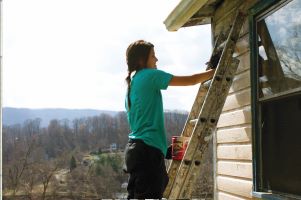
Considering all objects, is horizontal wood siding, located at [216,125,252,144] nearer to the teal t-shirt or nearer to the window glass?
the window glass

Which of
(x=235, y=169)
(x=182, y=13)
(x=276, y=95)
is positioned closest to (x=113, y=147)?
(x=182, y=13)

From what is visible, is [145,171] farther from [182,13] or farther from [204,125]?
[182,13]

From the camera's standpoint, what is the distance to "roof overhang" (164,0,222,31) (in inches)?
173

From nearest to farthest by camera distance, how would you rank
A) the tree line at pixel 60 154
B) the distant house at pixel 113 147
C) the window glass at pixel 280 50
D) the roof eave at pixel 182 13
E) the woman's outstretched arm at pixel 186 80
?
the window glass at pixel 280 50 < the woman's outstretched arm at pixel 186 80 < the roof eave at pixel 182 13 < the tree line at pixel 60 154 < the distant house at pixel 113 147

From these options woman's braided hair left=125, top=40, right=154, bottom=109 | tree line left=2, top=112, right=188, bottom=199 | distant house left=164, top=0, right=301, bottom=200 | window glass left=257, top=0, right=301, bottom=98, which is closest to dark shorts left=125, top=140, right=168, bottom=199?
woman's braided hair left=125, top=40, right=154, bottom=109

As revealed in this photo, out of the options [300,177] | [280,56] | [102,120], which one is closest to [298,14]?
[280,56]

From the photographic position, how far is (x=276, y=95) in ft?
11.6

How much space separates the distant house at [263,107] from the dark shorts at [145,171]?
943 millimetres

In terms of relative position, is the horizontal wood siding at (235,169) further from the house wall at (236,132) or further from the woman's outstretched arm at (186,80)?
the woman's outstretched arm at (186,80)

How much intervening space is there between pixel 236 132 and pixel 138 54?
1.52 metres

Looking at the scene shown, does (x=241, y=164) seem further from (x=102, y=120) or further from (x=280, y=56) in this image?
(x=102, y=120)

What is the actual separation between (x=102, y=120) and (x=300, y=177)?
8696 centimetres

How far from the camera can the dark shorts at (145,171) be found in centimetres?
312

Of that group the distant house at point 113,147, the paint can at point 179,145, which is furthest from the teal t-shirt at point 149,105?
the distant house at point 113,147
